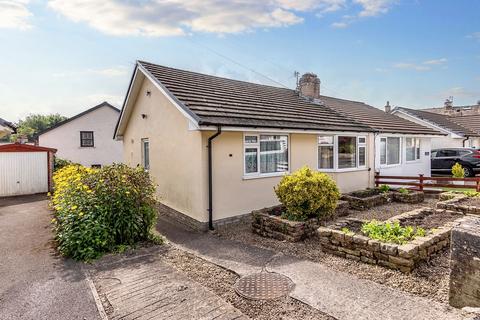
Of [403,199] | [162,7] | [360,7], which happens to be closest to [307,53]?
[360,7]

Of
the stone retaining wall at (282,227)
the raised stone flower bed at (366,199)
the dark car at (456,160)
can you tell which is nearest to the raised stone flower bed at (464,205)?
the raised stone flower bed at (366,199)

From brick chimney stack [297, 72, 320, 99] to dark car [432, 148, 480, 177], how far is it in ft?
41.1

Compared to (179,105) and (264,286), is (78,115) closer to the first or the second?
(179,105)

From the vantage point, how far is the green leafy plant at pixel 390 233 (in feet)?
19.6

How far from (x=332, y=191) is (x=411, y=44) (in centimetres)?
1122

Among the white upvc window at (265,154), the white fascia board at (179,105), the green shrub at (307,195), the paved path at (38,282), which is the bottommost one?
the paved path at (38,282)

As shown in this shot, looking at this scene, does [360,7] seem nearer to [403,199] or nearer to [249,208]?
[403,199]

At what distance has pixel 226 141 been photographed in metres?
9.38

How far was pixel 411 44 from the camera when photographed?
14.6 meters

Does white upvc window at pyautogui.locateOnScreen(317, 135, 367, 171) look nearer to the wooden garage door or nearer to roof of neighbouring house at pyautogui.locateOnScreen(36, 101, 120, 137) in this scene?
the wooden garage door

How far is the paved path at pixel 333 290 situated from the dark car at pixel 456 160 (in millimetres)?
20556

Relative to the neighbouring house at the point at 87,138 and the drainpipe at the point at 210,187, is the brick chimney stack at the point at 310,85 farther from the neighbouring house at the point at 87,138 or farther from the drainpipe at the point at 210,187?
the neighbouring house at the point at 87,138

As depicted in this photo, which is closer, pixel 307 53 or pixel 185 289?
pixel 185 289

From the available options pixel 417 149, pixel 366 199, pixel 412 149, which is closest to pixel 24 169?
pixel 366 199
